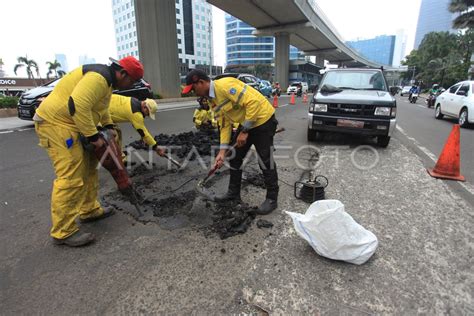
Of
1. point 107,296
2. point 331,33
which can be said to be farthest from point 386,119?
point 331,33

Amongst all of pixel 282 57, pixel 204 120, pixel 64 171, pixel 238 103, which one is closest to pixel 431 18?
pixel 282 57

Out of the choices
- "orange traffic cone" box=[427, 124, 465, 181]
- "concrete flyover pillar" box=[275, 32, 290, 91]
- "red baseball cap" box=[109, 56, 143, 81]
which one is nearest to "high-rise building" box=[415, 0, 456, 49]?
"concrete flyover pillar" box=[275, 32, 290, 91]

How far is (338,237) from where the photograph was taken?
2.06 meters

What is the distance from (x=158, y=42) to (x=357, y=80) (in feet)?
48.4

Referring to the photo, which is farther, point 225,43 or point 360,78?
point 225,43

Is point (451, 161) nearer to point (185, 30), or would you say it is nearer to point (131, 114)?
point (131, 114)

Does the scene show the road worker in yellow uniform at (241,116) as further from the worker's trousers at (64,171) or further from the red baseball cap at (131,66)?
the worker's trousers at (64,171)

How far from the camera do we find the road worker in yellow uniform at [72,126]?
2.20 meters

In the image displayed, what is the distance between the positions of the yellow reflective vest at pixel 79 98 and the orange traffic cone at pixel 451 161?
4610 millimetres

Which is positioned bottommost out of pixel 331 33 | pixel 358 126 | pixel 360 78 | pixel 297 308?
pixel 297 308

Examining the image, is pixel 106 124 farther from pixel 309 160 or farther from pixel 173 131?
pixel 173 131

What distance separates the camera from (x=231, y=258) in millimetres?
2209

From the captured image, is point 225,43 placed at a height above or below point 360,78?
above

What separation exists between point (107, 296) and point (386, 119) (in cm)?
552
